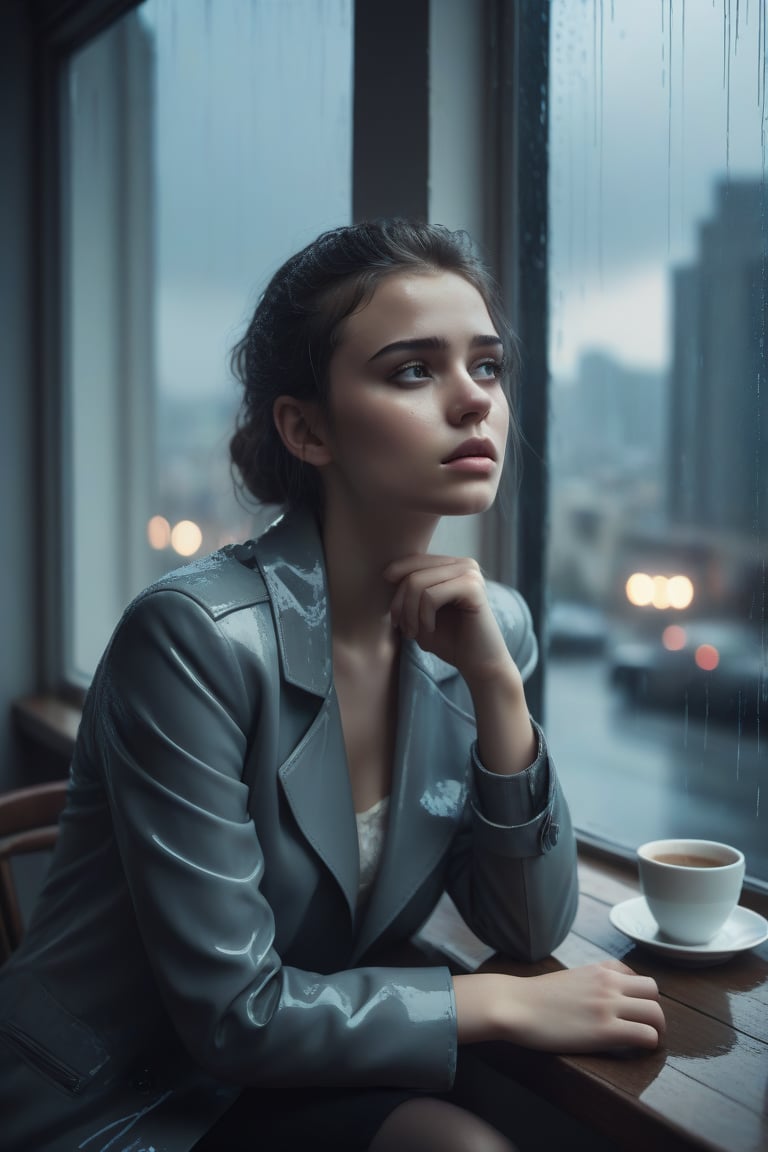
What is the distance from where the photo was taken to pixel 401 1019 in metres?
0.93

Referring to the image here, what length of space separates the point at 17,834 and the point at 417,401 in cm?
102

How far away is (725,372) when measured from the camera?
124 cm

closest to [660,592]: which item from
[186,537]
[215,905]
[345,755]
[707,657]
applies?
[707,657]

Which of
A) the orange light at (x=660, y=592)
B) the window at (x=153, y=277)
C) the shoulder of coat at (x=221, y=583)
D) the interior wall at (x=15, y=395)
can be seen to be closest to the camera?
the shoulder of coat at (x=221, y=583)

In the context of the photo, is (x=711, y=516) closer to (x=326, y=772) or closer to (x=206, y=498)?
(x=326, y=772)

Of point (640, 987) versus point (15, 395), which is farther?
point (15, 395)

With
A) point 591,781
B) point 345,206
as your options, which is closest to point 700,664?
point 591,781

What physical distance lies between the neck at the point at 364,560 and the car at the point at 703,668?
41cm

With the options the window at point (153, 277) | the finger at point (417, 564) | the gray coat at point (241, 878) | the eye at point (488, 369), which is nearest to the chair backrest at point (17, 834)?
the gray coat at point (241, 878)

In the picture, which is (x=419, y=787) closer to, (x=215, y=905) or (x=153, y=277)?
(x=215, y=905)

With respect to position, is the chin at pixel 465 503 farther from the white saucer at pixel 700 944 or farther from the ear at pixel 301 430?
the white saucer at pixel 700 944

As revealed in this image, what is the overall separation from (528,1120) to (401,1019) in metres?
0.56

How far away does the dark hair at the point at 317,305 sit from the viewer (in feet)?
3.56

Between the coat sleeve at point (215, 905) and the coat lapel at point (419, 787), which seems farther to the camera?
the coat lapel at point (419, 787)
